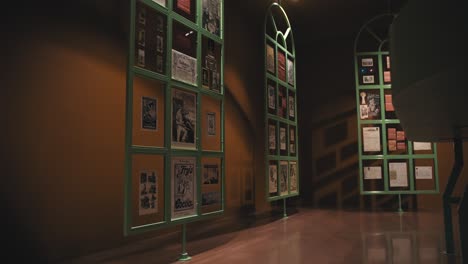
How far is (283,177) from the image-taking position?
473 centimetres

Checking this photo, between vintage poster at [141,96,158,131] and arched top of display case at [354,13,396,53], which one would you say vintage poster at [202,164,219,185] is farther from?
arched top of display case at [354,13,396,53]

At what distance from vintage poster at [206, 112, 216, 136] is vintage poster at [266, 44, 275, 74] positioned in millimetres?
1575

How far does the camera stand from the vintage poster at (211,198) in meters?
2.95

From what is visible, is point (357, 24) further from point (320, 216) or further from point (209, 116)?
point (209, 116)

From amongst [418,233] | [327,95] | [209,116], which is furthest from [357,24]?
[209,116]

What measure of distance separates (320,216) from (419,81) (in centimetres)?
407

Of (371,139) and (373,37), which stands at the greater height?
(373,37)

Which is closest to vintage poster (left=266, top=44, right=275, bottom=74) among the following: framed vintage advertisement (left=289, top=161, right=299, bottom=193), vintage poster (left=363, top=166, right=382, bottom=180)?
framed vintage advertisement (left=289, top=161, right=299, bottom=193)

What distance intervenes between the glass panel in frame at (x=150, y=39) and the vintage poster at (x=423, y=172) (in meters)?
4.41

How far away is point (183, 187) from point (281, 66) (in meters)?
2.70

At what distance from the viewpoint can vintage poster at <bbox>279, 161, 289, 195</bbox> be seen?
466cm

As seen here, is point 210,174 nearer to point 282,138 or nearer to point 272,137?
point 272,137

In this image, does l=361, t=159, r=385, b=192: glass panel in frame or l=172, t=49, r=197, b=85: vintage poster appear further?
l=361, t=159, r=385, b=192: glass panel in frame

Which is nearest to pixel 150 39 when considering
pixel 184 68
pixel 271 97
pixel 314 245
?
pixel 184 68
